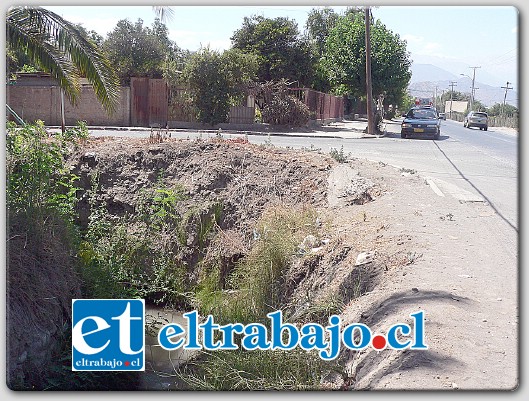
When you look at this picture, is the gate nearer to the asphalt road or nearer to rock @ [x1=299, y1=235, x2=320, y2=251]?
the asphalt road

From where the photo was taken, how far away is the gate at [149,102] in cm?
1808

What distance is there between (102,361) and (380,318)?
247 centimetres

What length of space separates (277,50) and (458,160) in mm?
19118

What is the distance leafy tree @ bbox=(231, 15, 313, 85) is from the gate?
11.9 meters

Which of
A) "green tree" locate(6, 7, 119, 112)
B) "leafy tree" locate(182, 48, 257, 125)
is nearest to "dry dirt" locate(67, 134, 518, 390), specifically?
"green tree" locate(6, 7, 119, 112)

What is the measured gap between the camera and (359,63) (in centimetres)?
2653

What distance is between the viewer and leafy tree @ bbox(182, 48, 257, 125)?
23.6 m

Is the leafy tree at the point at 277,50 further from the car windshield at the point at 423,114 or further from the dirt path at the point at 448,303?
the dirt path at the point at 448,303

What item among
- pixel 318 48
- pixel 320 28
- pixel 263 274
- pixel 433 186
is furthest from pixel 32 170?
pixel 318 48

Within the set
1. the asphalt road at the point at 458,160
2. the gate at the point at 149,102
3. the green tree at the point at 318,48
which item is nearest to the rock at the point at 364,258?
the asphalt road at the point at 458,160

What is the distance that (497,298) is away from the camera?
6.11m

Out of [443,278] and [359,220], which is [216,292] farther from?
[443,278]

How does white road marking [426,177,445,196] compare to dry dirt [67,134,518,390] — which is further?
white road marking [426,177,445,196]

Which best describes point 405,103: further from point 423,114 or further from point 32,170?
point 32,170
